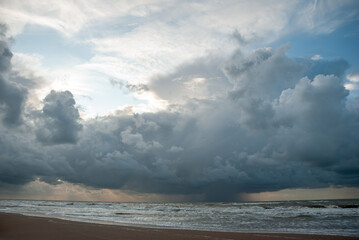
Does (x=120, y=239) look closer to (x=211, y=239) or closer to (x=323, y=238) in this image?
(x=211, y=239)

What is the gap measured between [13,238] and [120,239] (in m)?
6.18

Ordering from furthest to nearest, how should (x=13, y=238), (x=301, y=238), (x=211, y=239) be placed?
1. (x=301, y=238)
2. (x=211, y=239)
3. (x=13, y=238)

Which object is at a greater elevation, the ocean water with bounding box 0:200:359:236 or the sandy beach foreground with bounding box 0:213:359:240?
the sandy beach foreground with bounding box 0:213:359:240

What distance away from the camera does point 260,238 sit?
16672 millimetres

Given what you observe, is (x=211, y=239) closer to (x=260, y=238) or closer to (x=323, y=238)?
(x=260, y=238)

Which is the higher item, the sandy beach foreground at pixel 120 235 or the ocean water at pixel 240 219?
the sandy beach foreground at pixel 120 235

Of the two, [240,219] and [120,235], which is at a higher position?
[120,235]

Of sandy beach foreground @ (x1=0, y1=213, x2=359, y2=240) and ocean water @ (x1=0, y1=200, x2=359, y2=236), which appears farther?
ocean water @ (x1=0, y1=200, x2=359, y2=236)

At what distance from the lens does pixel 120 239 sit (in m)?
14.8

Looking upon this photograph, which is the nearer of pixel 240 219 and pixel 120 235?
pixel 120 235

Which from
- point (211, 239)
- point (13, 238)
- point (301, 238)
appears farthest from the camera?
point (301, 238)

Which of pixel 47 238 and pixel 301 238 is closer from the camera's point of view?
pixel 47 238

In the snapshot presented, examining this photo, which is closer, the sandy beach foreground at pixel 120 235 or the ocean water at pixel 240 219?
the sandy beach foreground at pixel 120 235

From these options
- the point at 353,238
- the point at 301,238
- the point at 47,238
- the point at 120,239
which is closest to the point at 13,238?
the point at 47,238
